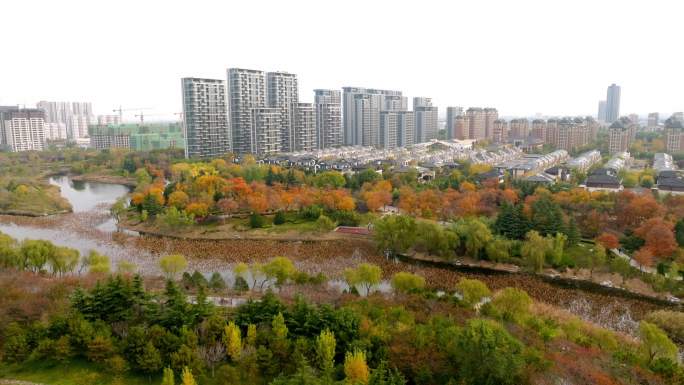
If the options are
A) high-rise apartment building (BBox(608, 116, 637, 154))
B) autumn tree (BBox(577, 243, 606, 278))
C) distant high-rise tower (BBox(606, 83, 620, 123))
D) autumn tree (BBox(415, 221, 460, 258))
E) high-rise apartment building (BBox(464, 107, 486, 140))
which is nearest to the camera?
autumn tree (BBox(577, 243, 606, 278))

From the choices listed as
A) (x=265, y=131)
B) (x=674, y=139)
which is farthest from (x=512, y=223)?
(x=674, y=139)

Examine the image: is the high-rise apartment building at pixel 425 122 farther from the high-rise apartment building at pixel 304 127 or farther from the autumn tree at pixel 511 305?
the autumn tree at pixel 511 305

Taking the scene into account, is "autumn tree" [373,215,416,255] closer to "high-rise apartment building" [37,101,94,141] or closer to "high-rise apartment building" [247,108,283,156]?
"high-rise apartment building" [247,108,283,156]

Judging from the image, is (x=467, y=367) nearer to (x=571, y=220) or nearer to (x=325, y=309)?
(x=325, y=309)

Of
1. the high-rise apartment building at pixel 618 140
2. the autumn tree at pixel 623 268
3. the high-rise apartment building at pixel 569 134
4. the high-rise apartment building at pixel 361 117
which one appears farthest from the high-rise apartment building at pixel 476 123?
the autumn tree at pixel 623 268

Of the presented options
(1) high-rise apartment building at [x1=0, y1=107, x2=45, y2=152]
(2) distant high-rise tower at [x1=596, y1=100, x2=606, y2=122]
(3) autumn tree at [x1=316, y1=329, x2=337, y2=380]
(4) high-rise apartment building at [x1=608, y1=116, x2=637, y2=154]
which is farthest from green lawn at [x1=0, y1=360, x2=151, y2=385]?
(2) distant high-rise tower at [x1=596, y1=100, x2=606, y2=122]
